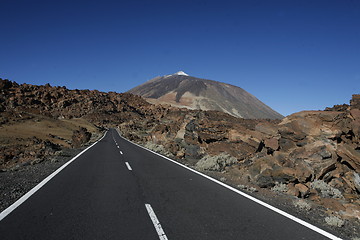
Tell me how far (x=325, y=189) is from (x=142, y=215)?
22.6ft

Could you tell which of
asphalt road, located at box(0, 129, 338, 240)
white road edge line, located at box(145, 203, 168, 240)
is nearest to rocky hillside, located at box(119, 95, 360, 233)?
asphalt road, located at box(0, 129, 338, 240)

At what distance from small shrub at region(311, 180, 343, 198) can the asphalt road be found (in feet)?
12.1

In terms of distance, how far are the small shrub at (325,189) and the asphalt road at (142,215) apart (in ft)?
12.1

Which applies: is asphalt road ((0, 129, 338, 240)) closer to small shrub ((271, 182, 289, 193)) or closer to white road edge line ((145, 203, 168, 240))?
white road edge line ((145, 203, 168, 240))

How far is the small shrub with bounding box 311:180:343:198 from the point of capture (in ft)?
25.7

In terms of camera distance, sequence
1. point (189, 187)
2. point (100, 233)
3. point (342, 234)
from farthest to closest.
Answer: point (189, 187), point (342, 234), point (100, 233)

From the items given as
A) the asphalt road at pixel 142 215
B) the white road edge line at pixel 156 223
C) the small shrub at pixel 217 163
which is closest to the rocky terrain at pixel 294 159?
the small shrub at pixel 217 163

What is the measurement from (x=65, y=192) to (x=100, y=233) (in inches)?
124

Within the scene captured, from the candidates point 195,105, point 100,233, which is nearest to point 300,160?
point 100,233

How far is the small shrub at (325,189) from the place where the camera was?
25.7ft

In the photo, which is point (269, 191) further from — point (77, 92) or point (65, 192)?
point (77, 92)

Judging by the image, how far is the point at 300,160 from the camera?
942 centimetres

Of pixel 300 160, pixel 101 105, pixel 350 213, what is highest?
pixel 101 105

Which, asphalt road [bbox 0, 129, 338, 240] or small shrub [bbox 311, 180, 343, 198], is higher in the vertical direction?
asphalt road [bbox 0, 129, 338, 240]
